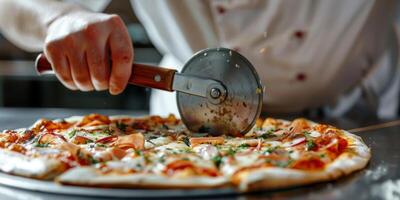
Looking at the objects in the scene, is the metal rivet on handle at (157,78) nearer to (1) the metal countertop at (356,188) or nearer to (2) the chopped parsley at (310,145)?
(2) the chopped parsley at (310,145)

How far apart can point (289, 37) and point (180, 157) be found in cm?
97

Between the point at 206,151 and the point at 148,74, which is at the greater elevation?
the point at 148,74

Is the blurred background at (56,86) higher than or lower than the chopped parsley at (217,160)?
lower

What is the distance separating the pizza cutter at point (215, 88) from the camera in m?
1.35

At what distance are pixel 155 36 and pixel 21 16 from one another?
1.63 feet

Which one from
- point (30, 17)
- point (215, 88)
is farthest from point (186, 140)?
point (30, 17)

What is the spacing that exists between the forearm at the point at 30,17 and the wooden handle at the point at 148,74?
167 millimetres

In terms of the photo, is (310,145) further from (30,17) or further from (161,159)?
(30,17)

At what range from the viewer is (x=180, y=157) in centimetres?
107

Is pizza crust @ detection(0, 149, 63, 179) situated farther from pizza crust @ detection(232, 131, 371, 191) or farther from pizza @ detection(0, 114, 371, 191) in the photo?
pizza crust @ detection(232, 131, 371, 191)

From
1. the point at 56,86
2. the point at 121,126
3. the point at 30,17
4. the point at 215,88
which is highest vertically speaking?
the point at 30,17

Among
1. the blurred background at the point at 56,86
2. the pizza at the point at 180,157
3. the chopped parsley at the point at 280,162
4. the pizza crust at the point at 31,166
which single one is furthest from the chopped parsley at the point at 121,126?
the blurred background at the point at 56,86

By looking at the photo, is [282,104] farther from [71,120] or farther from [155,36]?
[71,120]

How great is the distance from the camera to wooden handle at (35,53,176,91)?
1.41m
